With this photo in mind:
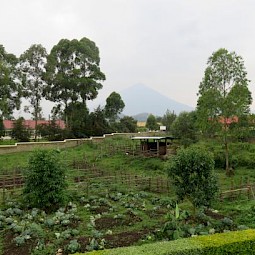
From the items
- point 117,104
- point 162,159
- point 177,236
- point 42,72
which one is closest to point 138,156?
point 162,159

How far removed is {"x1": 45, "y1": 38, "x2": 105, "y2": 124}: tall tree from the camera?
4022 cm

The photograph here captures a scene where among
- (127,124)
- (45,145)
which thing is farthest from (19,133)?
(127,124)

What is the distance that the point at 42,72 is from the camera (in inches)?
1519

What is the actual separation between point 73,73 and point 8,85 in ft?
32.7

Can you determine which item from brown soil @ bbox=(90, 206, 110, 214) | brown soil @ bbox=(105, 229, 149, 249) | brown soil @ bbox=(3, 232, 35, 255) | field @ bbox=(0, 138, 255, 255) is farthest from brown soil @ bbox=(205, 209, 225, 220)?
brown soil @ bbox=(3, 232, 35, 255)

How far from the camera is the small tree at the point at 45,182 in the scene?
14914 mm

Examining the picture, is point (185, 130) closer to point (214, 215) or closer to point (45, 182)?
point (214, 215)

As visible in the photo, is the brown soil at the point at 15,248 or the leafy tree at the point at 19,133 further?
the leafy tree at the point at 19,133

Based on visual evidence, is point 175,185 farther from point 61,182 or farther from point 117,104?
point 117,104

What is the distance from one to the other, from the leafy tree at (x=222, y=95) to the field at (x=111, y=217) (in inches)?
176

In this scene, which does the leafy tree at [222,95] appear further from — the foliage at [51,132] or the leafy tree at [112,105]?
the leafy tree at [112,105]

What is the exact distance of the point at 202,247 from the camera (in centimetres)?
825

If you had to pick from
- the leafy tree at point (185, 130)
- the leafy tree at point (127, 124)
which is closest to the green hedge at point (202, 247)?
the leafy tree at point (185, 130)

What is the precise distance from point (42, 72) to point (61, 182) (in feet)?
85.4
